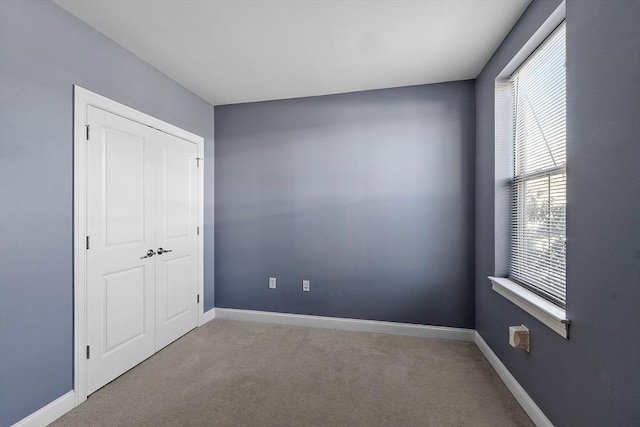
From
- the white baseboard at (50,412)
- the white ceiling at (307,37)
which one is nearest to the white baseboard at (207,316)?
the white baseboard at (50,412)

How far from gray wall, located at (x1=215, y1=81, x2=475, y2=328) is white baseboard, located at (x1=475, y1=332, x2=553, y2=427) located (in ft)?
1.39

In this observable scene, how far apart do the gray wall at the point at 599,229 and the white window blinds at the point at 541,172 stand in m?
0.20

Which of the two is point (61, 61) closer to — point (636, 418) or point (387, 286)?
point (387, 286)

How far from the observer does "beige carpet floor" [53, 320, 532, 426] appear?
1.74 meters

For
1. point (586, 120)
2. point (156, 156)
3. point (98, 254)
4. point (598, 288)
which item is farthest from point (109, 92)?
point (598, 288)

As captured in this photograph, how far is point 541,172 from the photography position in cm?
177

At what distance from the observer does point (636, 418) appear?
3.32 ft

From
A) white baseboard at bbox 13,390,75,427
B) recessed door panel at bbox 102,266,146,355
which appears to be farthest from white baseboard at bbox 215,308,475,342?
white baseboard at bbox 13,390,75,427

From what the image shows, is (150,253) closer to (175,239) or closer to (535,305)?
(175,239)

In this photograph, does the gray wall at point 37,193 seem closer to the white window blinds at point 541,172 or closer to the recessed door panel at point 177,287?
the recessed door panel at point 177,287

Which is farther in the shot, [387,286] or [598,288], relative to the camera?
[387,286]

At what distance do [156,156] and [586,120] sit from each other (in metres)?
3.00

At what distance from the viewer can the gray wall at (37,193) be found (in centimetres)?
152

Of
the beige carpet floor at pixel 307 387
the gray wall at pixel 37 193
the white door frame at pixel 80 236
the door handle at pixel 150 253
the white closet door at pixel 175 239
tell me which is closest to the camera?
the gray wall at pixel 37 193
